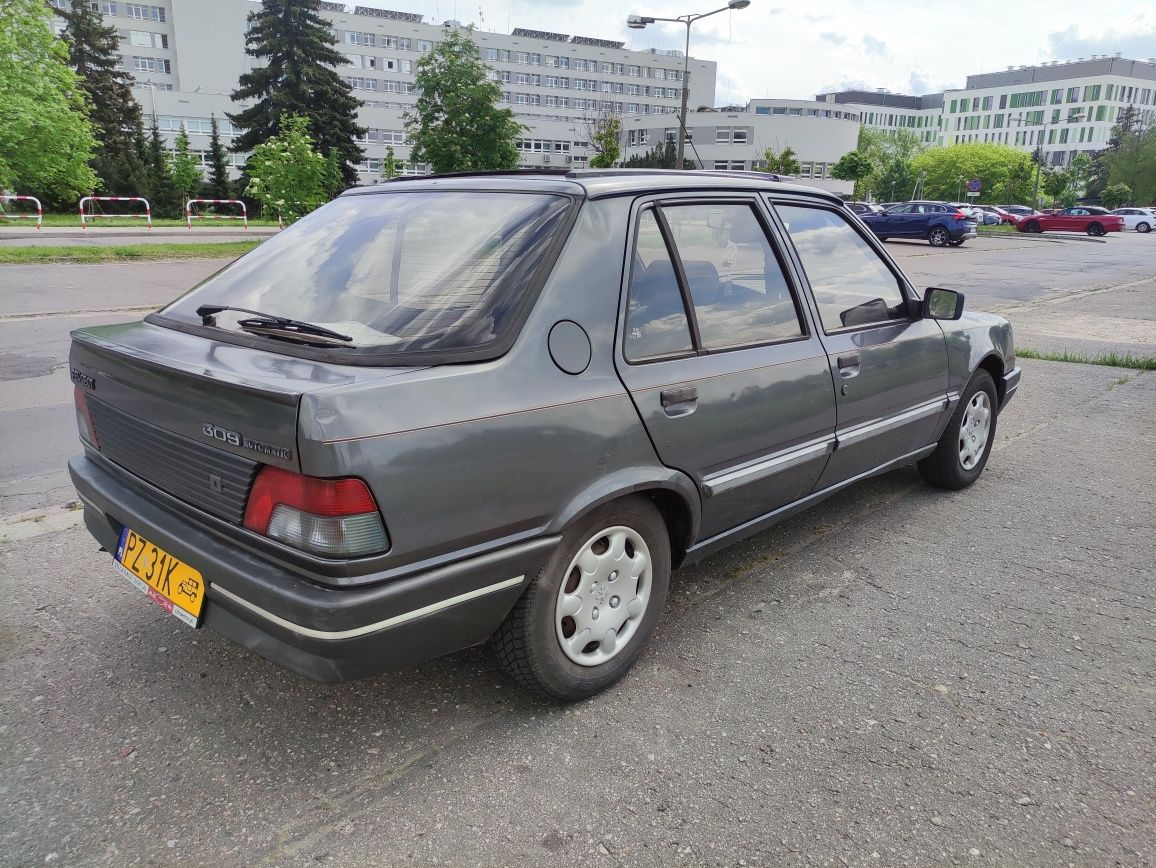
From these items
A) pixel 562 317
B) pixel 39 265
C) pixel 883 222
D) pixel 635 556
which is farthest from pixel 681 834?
pixel 883 222

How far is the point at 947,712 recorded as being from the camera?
2.71m

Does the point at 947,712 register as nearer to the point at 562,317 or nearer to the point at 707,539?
the point at 707,539

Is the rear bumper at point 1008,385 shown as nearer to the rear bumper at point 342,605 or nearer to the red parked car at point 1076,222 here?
the rear bumper at point 342,605

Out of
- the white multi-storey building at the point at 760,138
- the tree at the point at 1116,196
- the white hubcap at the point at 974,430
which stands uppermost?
the white multi-storey building at the point at 760,138

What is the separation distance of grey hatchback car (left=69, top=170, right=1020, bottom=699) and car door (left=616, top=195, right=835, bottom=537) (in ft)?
0.04

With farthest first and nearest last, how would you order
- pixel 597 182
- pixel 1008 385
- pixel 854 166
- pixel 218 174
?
pixel 854 166, pixel 218 174, pixel 1008 385, pixel 597 182

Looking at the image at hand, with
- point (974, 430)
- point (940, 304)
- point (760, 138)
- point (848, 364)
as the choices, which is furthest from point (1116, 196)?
point (848, 364)

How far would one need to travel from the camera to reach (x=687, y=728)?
2.60 m

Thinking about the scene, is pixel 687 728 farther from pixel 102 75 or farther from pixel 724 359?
pixel 102 75

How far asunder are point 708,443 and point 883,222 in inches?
1321

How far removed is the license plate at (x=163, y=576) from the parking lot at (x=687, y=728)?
0.40 m

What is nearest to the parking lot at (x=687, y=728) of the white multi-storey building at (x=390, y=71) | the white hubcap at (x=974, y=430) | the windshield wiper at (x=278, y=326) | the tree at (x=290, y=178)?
the white hubcap at (x=974, y=430)

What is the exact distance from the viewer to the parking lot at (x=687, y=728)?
2.15 metres

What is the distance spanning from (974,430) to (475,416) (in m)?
3.64
